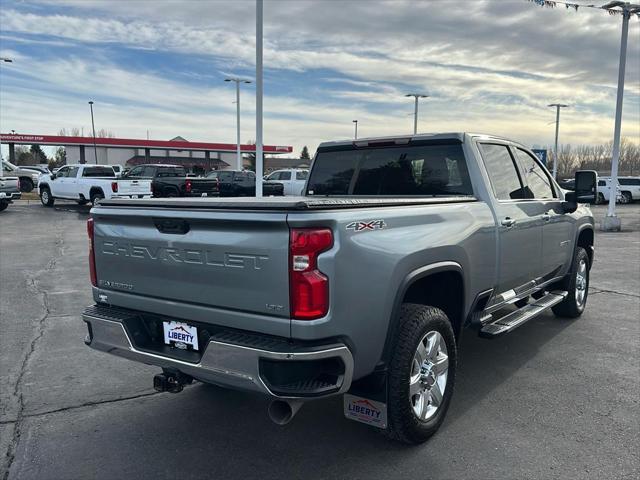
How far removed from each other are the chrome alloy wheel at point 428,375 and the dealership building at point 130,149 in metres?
58.4

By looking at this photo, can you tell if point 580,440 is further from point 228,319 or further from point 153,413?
point 153,413

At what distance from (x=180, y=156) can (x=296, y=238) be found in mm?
76480

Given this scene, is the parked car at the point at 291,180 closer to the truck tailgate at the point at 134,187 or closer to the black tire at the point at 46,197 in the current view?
the truck tailgate at the point at 134,187

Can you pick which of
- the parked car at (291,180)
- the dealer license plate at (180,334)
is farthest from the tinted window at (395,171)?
the parked car at (291,180)

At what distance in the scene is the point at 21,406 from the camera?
13.4ft

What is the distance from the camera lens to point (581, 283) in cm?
668

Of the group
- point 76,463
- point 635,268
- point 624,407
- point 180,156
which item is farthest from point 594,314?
point 180,156

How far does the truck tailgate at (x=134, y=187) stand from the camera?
64.0 ft

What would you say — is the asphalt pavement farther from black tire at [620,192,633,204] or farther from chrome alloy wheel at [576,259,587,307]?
black tire at [620,192,633,204]

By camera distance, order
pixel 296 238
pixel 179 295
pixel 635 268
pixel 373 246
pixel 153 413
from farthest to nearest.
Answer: pixel 635 268 < pixel 153 413 < pixel 179 295 < pixel 373 246 < pixel 296 238

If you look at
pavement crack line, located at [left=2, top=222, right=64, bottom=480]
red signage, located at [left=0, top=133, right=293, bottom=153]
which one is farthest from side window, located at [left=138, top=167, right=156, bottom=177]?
red signage, located at [left=0, top=133, right=293, bottom=153]

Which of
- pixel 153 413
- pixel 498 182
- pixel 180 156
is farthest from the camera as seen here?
pixel 180 156

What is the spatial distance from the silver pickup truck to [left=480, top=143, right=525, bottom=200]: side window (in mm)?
40

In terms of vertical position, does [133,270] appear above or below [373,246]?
below
